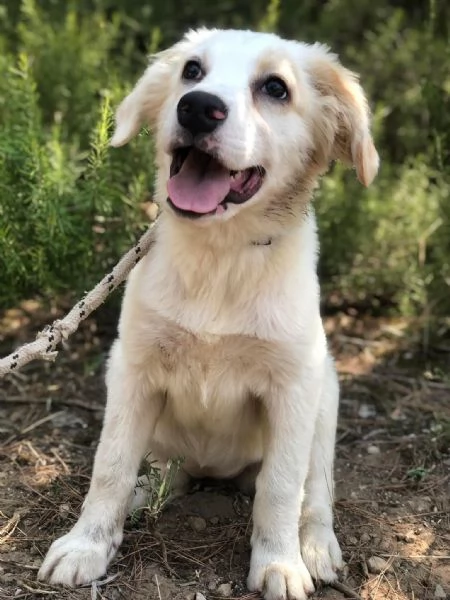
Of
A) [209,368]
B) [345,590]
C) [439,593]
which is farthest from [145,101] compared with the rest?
[439,593]

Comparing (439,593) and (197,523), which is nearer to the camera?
(439,593)

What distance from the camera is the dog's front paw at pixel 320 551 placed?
2.58 meters

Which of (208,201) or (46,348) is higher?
(208,201)

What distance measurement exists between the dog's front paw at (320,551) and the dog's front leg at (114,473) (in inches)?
23.9

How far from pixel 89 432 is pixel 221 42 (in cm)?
180

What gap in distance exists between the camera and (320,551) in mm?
2623

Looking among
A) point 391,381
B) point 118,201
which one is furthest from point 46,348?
point 391,381

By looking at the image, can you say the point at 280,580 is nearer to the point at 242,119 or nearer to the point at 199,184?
the point at 199,184

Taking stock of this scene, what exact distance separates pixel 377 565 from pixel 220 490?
0.68 m

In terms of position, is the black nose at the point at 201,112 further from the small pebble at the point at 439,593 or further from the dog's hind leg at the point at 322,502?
the small pebble at the point at 439,593

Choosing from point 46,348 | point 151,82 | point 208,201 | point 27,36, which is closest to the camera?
point 208,201

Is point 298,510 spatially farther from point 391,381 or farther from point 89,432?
point 391,381

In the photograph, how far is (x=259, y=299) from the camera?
254 centimetres

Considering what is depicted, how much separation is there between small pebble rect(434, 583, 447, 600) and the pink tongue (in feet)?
4.68
